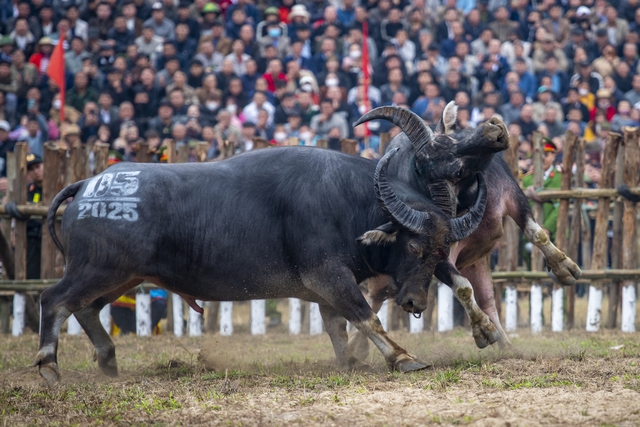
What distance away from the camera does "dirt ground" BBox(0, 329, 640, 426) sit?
14.7ft

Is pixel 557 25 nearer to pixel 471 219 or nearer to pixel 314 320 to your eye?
pixel 314 320

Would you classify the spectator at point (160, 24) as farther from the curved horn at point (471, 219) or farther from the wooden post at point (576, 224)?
the curved horn at point (471, 219)

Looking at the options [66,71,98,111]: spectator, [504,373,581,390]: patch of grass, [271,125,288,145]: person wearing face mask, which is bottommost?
[504,373,581,390]: patch of grass

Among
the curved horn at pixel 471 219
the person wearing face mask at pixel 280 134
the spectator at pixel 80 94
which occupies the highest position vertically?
the spectator at pixel 80 94

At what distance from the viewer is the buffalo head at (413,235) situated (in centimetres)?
605

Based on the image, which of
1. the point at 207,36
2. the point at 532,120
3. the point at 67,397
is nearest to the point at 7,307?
the point at 67,397

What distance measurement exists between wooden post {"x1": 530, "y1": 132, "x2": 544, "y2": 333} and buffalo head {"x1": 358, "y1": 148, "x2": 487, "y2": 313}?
3238 mm

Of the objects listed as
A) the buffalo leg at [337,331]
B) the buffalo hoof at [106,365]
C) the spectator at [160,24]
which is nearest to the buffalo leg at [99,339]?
the buffalo hoof at [106,365]

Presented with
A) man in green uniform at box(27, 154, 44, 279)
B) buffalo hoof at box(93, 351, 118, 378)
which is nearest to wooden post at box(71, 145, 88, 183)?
man in green uniform at box(27, 154, 44, 279)

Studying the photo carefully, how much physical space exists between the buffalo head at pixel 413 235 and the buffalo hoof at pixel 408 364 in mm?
389

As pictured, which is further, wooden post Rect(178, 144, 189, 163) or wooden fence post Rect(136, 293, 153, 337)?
wooden post Rect(178, 144, 189, 163)

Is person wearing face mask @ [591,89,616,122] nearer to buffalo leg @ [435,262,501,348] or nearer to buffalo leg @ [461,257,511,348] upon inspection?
buffalo leg @ [461,257,511,348]

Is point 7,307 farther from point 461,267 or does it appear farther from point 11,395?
point 461,267

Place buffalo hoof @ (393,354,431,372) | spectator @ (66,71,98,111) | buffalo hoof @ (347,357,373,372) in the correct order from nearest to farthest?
buffalo hoof @ (393,354,431,372) → buffalo hoof @ (347,357,373,372) → spectator @ (66,71,98,111)
